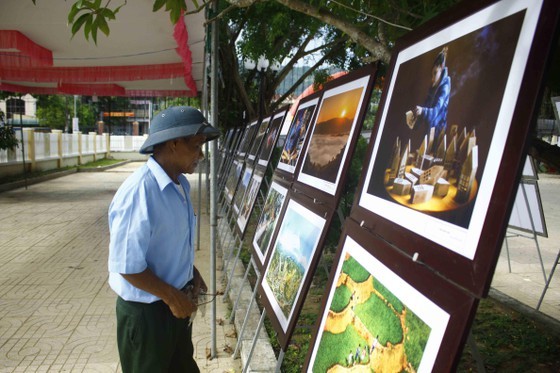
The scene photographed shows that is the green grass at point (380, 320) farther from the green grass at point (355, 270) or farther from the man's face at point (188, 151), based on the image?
the man's face at point (188, 151)

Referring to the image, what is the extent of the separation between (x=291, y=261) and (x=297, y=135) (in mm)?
1391

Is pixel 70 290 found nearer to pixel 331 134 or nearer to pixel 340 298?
pixel 331 134

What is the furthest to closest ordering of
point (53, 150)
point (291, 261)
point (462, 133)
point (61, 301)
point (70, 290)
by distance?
point (53, 150) → point (70, 290) → point (61, 301) → point (291, 261) → point (462, 133)

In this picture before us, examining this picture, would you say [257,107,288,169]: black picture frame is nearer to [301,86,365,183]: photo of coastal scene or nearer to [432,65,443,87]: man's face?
[301,86,365,183]: photo of coastal scene

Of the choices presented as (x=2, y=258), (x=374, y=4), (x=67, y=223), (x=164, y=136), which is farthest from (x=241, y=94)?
(x=164, y=136)

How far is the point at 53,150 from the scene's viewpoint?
18672 mm

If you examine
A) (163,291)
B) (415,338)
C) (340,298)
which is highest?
(415,338)

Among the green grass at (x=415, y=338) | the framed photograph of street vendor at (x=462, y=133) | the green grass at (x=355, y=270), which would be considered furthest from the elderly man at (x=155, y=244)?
the green grass at (x=415, y=338)

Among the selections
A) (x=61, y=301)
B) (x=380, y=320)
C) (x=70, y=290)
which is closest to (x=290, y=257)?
(x=380, y=320)

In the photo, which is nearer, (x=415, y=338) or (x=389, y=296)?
(x=415, y=338)

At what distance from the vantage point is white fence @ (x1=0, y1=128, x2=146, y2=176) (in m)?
15.3

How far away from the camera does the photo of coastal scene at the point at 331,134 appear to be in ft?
7.25

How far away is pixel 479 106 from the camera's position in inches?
43.6

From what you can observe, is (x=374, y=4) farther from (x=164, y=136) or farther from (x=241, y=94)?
(x=241, y=94)
